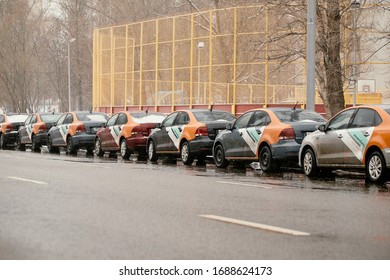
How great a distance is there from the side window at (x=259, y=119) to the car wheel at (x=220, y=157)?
126 cm

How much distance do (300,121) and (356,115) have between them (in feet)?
9.61

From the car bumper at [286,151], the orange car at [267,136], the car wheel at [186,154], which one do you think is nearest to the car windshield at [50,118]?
the car wheel at [186,154]

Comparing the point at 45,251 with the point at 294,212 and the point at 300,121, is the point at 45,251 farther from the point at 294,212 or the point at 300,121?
the point at 300,121

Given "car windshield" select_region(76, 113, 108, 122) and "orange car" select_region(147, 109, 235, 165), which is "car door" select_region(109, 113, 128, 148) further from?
"car windshield" select_region(76, 113, 108, 122)

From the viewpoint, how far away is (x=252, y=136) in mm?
20391

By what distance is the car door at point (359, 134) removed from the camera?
1608cm

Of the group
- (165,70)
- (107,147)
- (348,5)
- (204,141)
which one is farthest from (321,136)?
(165,70)

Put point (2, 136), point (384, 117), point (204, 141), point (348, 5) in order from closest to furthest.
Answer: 1. point (384, 117)
2. point (204, 141)
3. point (348, 5)
4. point (2, 136)

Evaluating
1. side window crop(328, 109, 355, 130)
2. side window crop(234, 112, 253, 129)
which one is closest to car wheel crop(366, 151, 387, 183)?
side window crop(328, 109, 355, 130)

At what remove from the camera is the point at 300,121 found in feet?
64.6

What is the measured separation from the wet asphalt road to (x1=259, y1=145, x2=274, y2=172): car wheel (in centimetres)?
256

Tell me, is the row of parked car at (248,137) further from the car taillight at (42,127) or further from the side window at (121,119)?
the car taillight at (42,127)

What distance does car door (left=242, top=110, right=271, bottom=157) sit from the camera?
2012 centimetres

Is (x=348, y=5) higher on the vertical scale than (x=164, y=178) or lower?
higher
